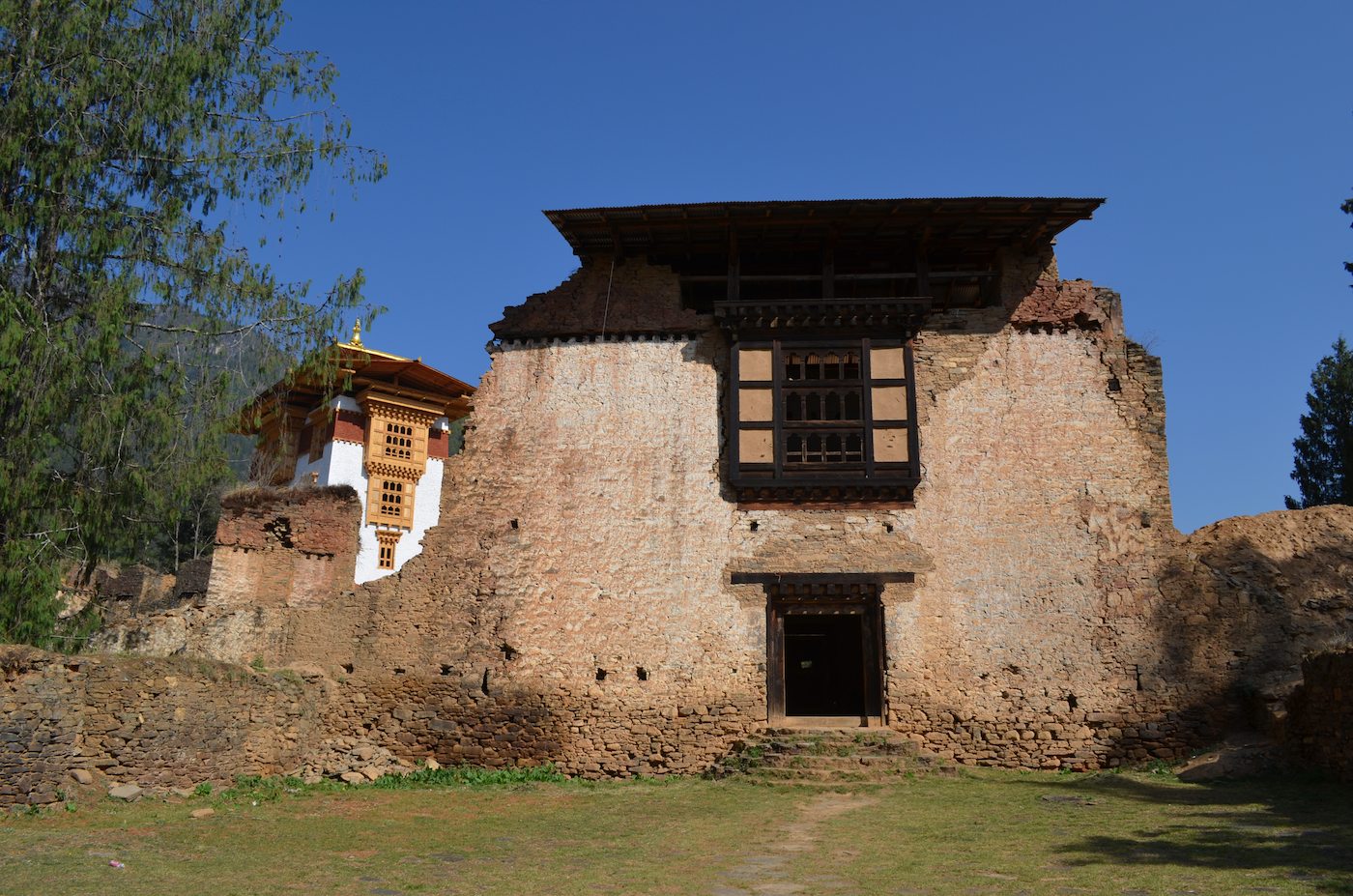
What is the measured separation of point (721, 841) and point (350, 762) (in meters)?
7.27

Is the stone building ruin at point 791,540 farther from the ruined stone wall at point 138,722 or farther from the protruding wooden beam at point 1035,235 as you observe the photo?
the ruined stone wall at point 138,722

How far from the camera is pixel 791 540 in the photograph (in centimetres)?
1520

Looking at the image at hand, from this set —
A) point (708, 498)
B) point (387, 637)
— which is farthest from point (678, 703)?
point (387, 637)

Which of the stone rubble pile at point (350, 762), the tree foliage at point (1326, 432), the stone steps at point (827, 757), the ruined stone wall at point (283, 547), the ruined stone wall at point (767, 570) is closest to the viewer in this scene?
the stone steps at point (827, 757)

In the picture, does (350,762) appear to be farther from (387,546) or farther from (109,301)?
(387,546)

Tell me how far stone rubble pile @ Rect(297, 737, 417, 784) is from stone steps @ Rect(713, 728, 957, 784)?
4.89 m

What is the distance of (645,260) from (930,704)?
28.3 feet

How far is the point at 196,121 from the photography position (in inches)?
515

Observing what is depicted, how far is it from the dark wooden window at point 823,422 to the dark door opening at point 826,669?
163 inches

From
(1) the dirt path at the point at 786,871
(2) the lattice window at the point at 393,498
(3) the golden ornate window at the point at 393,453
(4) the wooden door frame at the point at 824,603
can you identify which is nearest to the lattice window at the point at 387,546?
(3) the golden ornate window at the point at 393,453

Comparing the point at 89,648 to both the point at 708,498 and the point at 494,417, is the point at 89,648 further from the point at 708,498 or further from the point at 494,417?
the point at 708,498

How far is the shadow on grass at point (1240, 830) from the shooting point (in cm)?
758

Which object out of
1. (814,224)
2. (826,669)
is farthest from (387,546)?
(814,224)

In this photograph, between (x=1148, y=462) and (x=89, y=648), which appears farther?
(x=1148, y=462)
